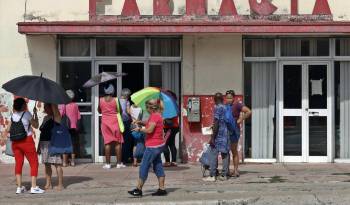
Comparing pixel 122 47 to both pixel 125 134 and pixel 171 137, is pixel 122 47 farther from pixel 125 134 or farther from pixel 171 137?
pixel 171 137

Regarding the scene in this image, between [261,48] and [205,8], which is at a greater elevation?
[205,8]

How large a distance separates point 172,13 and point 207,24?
1.09 meters

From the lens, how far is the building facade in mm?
13922

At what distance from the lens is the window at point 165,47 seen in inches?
568

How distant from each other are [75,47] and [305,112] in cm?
534

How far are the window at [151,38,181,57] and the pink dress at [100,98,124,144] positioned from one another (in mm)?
1734

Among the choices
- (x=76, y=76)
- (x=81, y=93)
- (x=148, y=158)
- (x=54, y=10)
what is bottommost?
(x=148, y=158)

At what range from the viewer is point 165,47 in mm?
14461

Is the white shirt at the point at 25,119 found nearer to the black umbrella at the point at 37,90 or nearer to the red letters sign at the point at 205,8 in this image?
the black umbrella at the point at 37,90

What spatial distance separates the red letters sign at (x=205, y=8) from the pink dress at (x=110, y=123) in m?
2.00

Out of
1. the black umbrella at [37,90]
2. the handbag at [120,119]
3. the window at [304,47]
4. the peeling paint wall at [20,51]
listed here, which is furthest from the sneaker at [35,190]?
the window at [304,47]

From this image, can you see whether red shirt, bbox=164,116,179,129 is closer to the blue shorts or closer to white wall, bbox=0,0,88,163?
the blue shorts

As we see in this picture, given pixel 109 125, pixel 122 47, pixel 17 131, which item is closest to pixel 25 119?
pixel 17 131

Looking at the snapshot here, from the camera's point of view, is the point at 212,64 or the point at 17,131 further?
the point at 212,64
